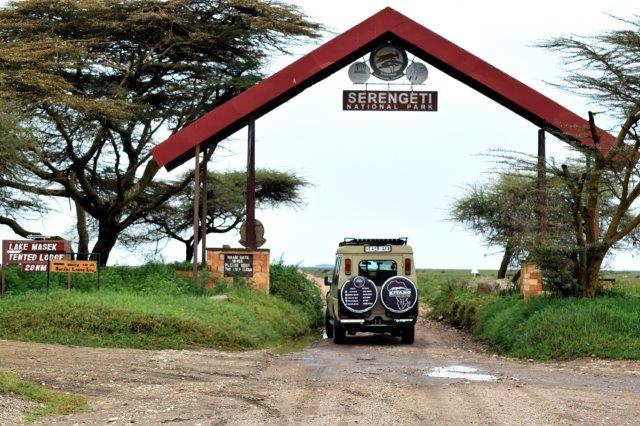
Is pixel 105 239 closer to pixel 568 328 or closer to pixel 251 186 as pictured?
pixel 251 186

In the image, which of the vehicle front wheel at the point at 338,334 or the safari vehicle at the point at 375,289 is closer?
the safari vehicle at the point at 375,289

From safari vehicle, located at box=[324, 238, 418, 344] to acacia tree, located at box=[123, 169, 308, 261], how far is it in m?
25.7

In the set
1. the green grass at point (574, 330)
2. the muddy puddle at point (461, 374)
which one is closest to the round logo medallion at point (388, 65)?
the green grass at point (574, 330)

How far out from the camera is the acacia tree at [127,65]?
35188 millimetres

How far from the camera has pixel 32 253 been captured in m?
25.9

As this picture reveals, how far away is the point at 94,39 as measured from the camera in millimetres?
35281

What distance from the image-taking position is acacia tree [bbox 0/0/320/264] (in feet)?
115

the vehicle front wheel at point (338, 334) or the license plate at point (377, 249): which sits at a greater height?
the license plate at point (377, 249)

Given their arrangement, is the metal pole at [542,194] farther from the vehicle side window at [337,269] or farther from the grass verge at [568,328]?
the vehicle side window at [337,269]

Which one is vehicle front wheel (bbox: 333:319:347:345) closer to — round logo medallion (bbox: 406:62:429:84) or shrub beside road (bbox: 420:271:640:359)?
shrub beside road (bbox: 420:271:640:359)

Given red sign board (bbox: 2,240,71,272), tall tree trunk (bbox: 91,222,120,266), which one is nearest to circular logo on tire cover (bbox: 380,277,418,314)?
red sign board (bbox: 2,240,71,272)

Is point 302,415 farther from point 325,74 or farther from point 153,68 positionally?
point 153,68

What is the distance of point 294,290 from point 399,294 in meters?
7.87

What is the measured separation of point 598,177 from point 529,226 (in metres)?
3.24
